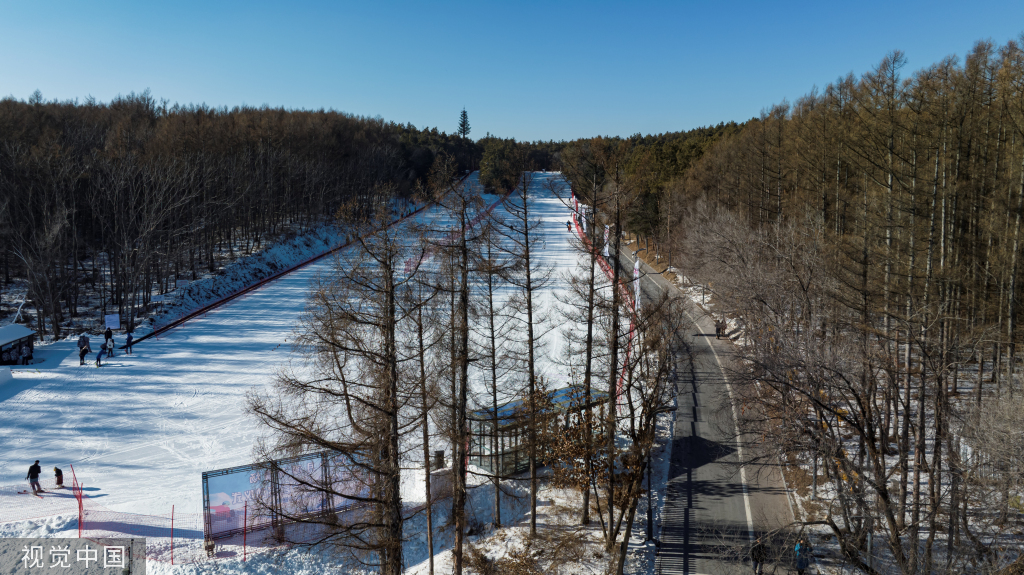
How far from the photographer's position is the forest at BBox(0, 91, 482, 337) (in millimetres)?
32781


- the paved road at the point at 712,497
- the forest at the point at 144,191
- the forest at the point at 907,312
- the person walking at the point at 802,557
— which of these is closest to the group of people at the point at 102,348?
Answer: the forest at the point at 144,191

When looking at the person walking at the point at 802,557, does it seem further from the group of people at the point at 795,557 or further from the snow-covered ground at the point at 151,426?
the snow-covered ground at the point at 151,426

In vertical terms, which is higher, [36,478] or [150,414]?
[150,414]

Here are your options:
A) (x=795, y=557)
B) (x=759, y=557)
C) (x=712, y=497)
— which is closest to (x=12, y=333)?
(x=712, y=497)

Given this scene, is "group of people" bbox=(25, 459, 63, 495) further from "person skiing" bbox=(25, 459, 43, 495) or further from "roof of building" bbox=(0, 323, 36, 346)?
"roof of building" bbox=(0, 323, 36, 346)

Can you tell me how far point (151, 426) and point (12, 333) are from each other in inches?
439

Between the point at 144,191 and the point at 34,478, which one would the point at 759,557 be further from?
the point at 144,191

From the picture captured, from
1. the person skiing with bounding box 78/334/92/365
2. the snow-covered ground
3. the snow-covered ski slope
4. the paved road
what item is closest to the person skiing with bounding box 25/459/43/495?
the snow-covered ground

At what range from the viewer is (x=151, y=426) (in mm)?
18547

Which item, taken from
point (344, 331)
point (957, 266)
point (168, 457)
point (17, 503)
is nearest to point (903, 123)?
point (957, 266)

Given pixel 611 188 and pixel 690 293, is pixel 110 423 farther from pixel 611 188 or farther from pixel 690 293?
pixel 690 293

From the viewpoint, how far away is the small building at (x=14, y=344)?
23594mm

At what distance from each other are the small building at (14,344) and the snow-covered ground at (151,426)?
106 cm

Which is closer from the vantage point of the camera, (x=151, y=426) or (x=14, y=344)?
(x=151, y=426)
